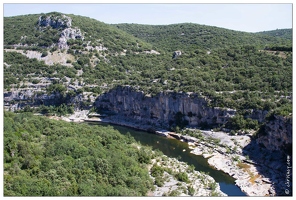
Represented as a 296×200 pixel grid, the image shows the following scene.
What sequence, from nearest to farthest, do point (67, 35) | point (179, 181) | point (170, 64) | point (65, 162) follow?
1. point (65, 162)
2. point (179, 181)
3. point (170, 64)
4. point (67, 35)

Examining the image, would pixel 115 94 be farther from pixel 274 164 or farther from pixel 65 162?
pixel 65 162

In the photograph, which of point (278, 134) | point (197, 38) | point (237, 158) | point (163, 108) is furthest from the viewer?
point (197, 38)

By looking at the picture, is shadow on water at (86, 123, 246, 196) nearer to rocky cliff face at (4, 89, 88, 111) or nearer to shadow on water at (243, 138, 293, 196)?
shadow on water at (243, 138, 293, 196)

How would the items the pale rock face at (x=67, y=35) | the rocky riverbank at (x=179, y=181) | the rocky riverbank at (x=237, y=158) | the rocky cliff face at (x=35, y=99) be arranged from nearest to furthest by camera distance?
the rocky riverbank at (x=179, y=181) → the rocky riverbank at (x=237, y=158) → the rocky cliff face at (x=35, y=99) → the pale rock face at (x=67, y=35)

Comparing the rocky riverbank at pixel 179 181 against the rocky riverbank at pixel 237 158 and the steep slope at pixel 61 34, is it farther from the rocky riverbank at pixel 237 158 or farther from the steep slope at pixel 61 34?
the steep slope at pixel 61 34

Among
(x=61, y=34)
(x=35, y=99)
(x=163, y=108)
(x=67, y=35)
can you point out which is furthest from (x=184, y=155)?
(x=61, y=34)

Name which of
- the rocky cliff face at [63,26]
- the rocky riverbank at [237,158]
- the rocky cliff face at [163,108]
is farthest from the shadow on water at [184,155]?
the rocky cliff face at [63,26]
